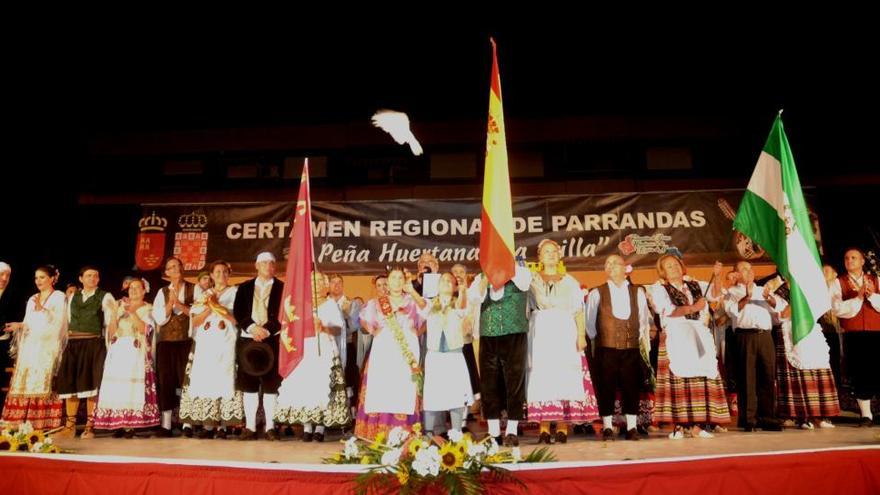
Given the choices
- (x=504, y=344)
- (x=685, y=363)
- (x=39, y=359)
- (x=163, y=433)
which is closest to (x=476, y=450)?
(x=504, y=344)

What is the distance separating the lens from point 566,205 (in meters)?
9.65

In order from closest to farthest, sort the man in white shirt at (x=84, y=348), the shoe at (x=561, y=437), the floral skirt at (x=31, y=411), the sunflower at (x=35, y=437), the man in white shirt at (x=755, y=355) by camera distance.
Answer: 1. the sunflower at (x=35, y=437)
2. the shoe at (x=561, y=437)
3. the man in white shirt at (x=755, y=355)
4. the floral skirt at (x=31, y=411)
5. the man in white shirt at (x=84, y=348)

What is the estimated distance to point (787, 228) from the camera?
16.6ft

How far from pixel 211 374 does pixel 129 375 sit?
3.35 ft

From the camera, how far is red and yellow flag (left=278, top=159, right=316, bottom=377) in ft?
16.5

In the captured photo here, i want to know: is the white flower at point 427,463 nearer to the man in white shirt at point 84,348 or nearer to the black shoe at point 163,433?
the black shoe at point 163,433

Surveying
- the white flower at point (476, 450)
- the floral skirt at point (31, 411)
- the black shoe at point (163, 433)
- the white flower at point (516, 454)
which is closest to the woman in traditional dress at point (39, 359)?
the floral skirt at point (31, 411)

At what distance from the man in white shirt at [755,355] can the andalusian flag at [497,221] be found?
2.90m

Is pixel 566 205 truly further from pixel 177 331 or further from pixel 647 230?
pixel 177 331

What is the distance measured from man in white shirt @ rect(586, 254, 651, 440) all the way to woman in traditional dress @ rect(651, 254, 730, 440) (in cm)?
21

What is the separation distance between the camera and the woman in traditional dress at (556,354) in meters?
5.58

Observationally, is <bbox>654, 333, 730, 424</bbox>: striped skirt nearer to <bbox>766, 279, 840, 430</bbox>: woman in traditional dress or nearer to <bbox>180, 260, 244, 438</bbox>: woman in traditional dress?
<bbox>766, 279, 840, 430</bbox>: woman in traditional dress

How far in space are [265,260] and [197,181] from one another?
7292mm

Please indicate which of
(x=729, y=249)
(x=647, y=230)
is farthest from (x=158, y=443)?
(x=729, y=249)
